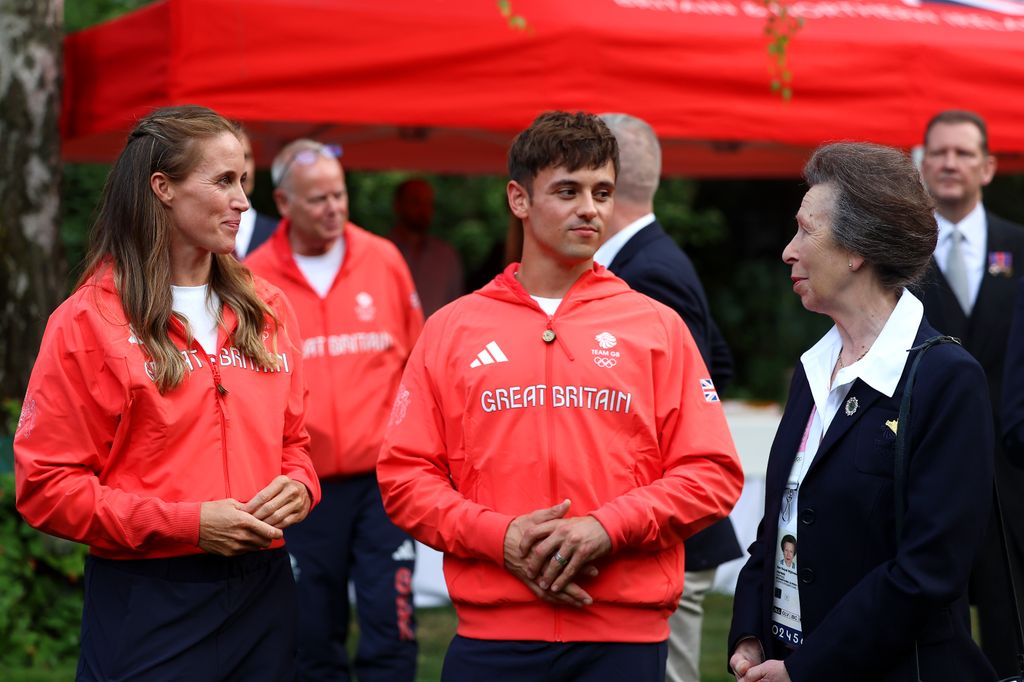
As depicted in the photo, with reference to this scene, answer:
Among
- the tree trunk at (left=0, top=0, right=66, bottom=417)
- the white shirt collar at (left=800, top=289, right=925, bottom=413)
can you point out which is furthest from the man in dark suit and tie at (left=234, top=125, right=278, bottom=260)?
the white shirt collar at (left=800, top=289, right=925, bottom=413)

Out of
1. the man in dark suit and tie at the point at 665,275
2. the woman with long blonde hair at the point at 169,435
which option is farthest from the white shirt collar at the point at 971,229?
the woman with long blonde hair at the point at 169,435

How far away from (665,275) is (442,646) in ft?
10.0

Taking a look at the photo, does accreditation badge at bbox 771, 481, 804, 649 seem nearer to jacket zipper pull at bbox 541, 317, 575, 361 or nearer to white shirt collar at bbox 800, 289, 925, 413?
white shirt collar at bbox 800, 289, 925, 413

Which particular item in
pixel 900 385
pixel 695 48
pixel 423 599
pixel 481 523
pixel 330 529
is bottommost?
pixel 423 599

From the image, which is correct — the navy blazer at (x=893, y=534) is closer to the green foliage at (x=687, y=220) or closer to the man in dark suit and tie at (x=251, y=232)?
the man in dark suit and tie at (x=251, y=232)

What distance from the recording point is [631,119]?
438cm

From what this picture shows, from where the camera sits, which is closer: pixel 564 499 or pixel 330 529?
pixel 564 499

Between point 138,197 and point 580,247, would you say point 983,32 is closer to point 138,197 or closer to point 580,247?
point 580,247

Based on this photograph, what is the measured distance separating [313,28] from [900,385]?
3.68 metres

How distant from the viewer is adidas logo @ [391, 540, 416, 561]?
4.89 meters

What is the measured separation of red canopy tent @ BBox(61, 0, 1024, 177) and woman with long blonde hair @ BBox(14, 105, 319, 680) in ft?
7.53

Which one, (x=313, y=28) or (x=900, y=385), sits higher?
(x=313, y=28)

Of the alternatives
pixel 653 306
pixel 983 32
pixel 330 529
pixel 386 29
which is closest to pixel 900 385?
pixel 653 306

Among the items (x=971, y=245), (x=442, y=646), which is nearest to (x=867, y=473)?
(x=971, y=245)
